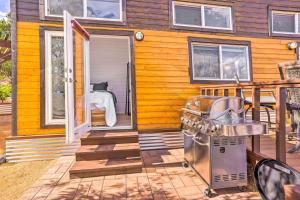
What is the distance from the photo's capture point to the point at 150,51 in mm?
4375

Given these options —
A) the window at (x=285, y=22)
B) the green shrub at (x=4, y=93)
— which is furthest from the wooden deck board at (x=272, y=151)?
the green shrub at (x=4, y=93)

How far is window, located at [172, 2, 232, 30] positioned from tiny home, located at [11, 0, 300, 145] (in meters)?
0.02

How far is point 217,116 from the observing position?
2.40 metres

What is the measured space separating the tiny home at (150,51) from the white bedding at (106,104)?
0.02 meters

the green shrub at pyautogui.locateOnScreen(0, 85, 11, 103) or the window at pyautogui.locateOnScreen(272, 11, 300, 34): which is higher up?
the window at pyautogui.locateOnScreen(272, 11, 300, 34)

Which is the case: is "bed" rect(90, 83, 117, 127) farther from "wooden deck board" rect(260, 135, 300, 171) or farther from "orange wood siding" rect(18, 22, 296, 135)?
"wooden deck board" rect(260, 135, 300, 171)

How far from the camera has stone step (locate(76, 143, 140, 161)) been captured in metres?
3.23

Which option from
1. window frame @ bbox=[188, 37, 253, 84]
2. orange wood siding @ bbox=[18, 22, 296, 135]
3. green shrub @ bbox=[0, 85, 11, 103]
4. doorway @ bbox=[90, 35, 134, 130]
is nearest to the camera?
orange wood siding @ bbox=[18, 22, 296, 135]

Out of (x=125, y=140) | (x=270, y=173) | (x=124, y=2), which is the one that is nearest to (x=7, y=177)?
(x=125, y=140)

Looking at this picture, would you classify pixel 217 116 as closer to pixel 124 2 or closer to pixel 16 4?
pixel 124 2

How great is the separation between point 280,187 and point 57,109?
12.2 feet

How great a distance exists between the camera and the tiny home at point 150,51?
380cm

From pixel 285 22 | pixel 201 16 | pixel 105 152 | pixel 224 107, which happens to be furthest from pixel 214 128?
Answer: pixel 285 22

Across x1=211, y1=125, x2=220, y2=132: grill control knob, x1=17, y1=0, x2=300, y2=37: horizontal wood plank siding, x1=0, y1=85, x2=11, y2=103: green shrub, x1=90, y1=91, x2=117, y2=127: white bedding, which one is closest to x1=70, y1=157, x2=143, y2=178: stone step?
x1=90, y1=91, x2=117, y2=127: white bedding
